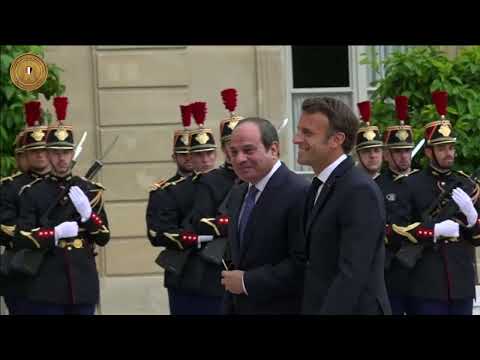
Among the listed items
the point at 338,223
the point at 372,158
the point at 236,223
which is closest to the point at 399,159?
the point at 372,158

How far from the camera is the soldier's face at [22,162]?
895cm

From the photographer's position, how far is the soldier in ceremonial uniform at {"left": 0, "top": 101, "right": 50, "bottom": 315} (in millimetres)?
8625

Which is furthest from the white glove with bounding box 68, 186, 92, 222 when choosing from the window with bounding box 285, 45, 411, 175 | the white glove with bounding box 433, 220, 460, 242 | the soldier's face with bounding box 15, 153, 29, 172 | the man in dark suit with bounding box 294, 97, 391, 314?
the window with bounding box 285, 45, 411, 175

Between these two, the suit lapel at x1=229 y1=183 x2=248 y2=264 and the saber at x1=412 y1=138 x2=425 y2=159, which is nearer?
the suit lapel at x1=229 y1=183 x2=248 y2=264

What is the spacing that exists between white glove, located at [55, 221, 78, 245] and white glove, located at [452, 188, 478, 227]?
7.98 ft

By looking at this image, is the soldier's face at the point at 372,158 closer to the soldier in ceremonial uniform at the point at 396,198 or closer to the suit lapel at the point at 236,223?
the soldier in ceremonial uniform at the point at 396,198

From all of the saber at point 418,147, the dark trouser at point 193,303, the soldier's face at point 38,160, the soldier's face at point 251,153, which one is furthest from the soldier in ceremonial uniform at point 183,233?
the soldier's face at point 251,153

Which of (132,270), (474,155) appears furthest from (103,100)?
(474,155)

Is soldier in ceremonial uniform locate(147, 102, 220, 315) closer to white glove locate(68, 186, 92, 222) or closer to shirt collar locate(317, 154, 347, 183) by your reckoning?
white glove locate(68, 186, 92, 222)

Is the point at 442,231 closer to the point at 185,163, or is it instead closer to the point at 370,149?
the point at 370,149

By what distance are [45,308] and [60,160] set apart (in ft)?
3.19

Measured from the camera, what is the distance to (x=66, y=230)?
844cm
